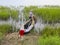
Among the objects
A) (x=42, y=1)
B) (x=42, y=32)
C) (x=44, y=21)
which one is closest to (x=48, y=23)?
(x=44, y=21)

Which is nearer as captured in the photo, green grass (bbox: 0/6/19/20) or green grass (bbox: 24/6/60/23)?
green grass (bbox: 24/6/60/23)

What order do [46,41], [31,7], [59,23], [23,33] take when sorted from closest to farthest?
[46,41] < [23,33] < [59,23] < [31,7]

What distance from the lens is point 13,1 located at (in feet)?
34.8

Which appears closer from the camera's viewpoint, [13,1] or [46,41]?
[46,41]

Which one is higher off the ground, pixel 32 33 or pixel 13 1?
pixel 13 1

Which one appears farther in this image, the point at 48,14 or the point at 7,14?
the point at 7,14

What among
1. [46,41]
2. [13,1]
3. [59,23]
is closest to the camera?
[46,41]

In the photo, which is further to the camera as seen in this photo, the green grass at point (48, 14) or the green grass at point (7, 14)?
the green grass at point (7, 14)

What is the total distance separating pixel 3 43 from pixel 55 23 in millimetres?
2418

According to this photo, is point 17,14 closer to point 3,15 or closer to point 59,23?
point 3,15

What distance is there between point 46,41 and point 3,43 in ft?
4.42

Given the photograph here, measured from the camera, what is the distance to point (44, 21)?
7980 mm

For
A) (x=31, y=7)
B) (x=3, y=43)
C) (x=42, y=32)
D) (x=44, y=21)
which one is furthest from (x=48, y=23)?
(x=3, y=43)

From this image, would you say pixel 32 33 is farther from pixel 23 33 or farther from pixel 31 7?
pixel 31 7
